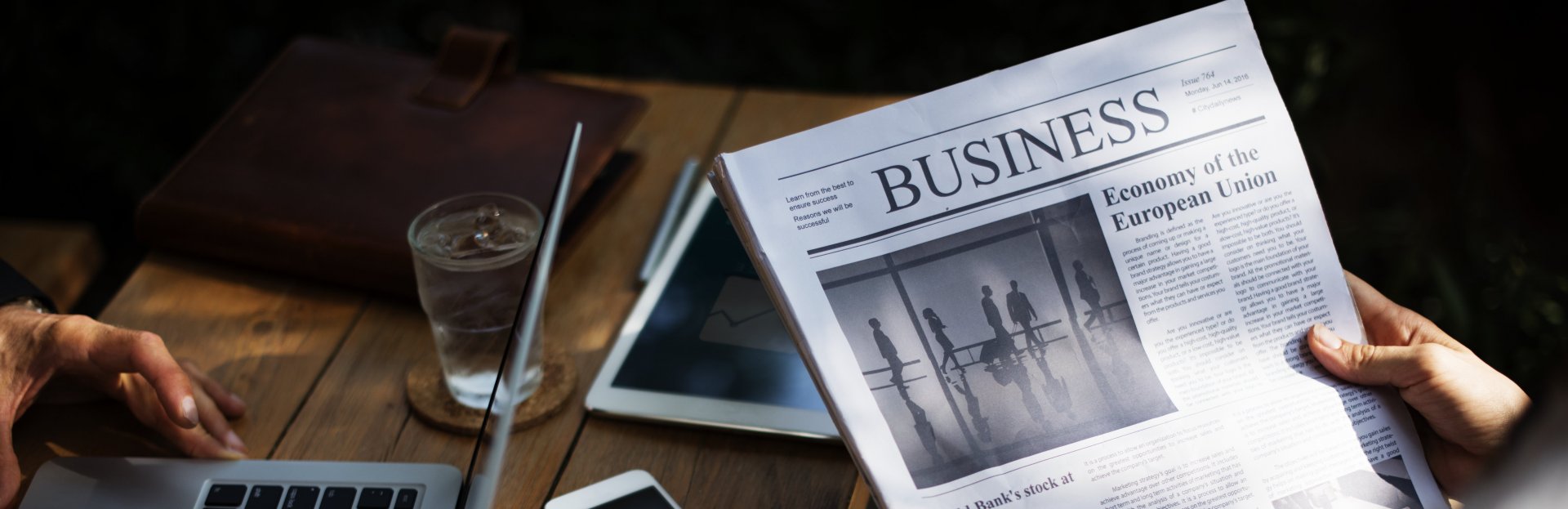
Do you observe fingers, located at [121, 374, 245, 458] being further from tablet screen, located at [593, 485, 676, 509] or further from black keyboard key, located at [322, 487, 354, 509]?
tablet screen, located at [593, 485, 676, 509]

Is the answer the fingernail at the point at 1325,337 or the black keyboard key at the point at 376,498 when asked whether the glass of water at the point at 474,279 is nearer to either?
the black keyboard key at the point at 376,498

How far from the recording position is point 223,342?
765 mm

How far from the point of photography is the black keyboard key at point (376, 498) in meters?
0.61

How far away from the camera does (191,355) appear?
75 centimetres

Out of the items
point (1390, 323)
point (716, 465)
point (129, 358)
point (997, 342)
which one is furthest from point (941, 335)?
point (129, 358)

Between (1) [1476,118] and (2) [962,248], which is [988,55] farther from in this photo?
(2) [962,248]

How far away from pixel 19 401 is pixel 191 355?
0.34ft

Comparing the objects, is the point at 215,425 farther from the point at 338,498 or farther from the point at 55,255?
the point at 55,255

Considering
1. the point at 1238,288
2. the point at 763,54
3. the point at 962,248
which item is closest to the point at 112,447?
the point at 962,248

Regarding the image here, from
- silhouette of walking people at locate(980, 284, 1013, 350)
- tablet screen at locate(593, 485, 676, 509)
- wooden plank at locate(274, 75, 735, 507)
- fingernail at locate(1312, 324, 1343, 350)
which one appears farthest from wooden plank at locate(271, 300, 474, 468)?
fingernail at locate(1312, 324, 1343, 350)

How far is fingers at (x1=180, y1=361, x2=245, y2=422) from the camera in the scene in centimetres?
69

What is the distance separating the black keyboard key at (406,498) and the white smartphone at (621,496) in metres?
0.07

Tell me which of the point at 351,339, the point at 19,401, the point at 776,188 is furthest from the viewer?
the point at 351,339

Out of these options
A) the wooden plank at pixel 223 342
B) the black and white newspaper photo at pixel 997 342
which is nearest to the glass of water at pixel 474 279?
the wooden plank at pixel 223 342
